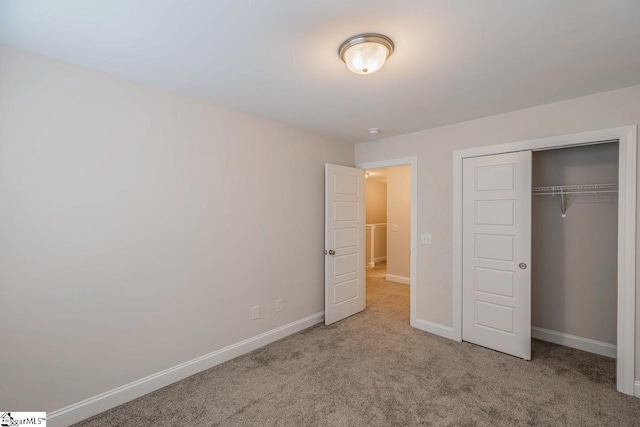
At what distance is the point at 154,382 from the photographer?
7.72ft

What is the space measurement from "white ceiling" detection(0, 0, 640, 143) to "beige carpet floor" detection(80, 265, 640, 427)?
2461 millimetres

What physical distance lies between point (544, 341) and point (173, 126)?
14.5 ft

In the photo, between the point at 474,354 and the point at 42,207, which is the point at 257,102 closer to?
the point at 42,207

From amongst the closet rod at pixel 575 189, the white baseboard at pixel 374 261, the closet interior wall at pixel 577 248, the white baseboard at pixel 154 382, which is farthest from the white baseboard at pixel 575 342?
the white baseboard at pixel 374 261

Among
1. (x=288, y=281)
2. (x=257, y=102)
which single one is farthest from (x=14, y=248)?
(x=288, y=281)

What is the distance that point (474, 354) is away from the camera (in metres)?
2.94

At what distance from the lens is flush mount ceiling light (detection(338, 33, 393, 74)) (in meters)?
1.65

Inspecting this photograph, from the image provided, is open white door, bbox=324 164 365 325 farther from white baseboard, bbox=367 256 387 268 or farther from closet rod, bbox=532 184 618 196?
white baseboard, bbox=367 256 387 268

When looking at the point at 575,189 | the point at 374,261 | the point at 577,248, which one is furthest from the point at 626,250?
the point at 374,261

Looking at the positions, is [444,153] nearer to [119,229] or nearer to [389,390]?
[389,390]

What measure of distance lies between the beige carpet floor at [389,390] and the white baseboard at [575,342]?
0.31ft

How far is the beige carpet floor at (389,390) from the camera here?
2027mm

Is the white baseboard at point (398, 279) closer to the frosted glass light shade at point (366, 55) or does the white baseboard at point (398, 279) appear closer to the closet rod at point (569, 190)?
the closet rod at point (569, 190)

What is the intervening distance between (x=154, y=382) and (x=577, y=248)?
4.26 metres
